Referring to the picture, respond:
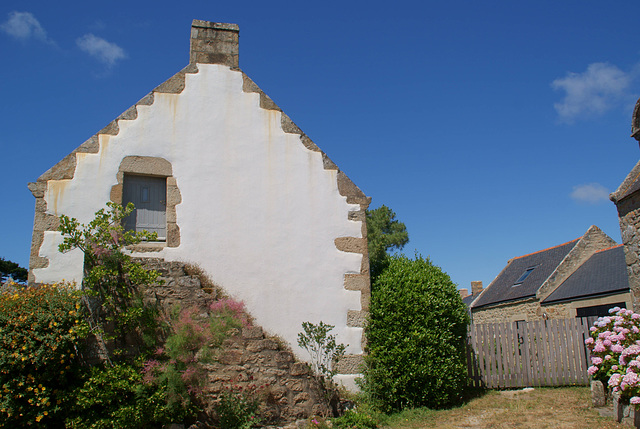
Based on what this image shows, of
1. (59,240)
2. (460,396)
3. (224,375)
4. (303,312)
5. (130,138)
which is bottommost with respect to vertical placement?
(460,396)

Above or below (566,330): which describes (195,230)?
above

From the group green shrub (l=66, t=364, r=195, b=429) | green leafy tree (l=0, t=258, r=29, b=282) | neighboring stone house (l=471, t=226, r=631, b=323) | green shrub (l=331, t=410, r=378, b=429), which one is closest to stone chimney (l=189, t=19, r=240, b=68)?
green shrub (l=66, t=364, r=195, b=429)

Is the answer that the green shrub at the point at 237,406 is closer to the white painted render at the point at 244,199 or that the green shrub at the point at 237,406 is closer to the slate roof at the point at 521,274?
the white painted render at the point at 244,199

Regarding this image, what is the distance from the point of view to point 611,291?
1436 centimetres

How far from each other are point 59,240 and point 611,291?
14510 mm

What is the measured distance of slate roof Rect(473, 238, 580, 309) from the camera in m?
18.1

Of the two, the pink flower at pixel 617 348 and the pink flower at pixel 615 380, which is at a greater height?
the pink flower at pixel 617 348

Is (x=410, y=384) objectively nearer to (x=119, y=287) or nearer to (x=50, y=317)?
(x=119, y=287)

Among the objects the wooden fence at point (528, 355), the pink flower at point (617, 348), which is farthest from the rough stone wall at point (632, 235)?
the pink flower at point (617, 348)

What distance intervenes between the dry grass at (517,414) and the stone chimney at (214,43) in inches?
270

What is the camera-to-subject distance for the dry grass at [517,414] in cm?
668

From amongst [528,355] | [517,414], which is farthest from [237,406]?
[528,355]

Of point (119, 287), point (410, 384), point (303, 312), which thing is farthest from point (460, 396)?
point (119, 287)

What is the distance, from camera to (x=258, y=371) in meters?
6.66
